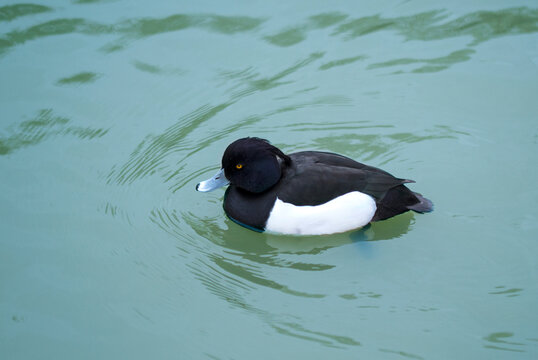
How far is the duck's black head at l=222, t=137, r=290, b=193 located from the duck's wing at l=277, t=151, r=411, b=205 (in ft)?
0.43

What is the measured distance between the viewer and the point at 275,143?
6.48 metres

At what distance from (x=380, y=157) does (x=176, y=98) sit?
2524 mm

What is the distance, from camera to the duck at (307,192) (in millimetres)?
5172

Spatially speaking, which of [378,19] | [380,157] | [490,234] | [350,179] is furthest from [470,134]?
[378,19]

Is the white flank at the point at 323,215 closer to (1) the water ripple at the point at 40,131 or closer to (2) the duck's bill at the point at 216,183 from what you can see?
(2) the duck's bill at the point at 216,183

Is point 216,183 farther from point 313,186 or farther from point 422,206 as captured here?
point 422,206

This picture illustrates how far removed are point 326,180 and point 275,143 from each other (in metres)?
1.44

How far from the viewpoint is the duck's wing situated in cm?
515

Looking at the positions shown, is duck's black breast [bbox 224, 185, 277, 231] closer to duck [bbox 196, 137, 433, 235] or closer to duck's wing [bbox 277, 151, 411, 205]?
duck [bbox 196, 137, 433, 235]

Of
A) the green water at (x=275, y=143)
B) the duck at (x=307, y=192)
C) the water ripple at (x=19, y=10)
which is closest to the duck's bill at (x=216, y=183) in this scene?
the duck at (x=307, y=192)

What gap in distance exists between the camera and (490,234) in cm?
523

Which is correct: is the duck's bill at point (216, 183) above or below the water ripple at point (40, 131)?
below

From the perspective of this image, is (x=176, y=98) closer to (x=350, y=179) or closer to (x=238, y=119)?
→ (x=238, y=119)

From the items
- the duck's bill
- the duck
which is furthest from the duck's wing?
→ the duck's bill
